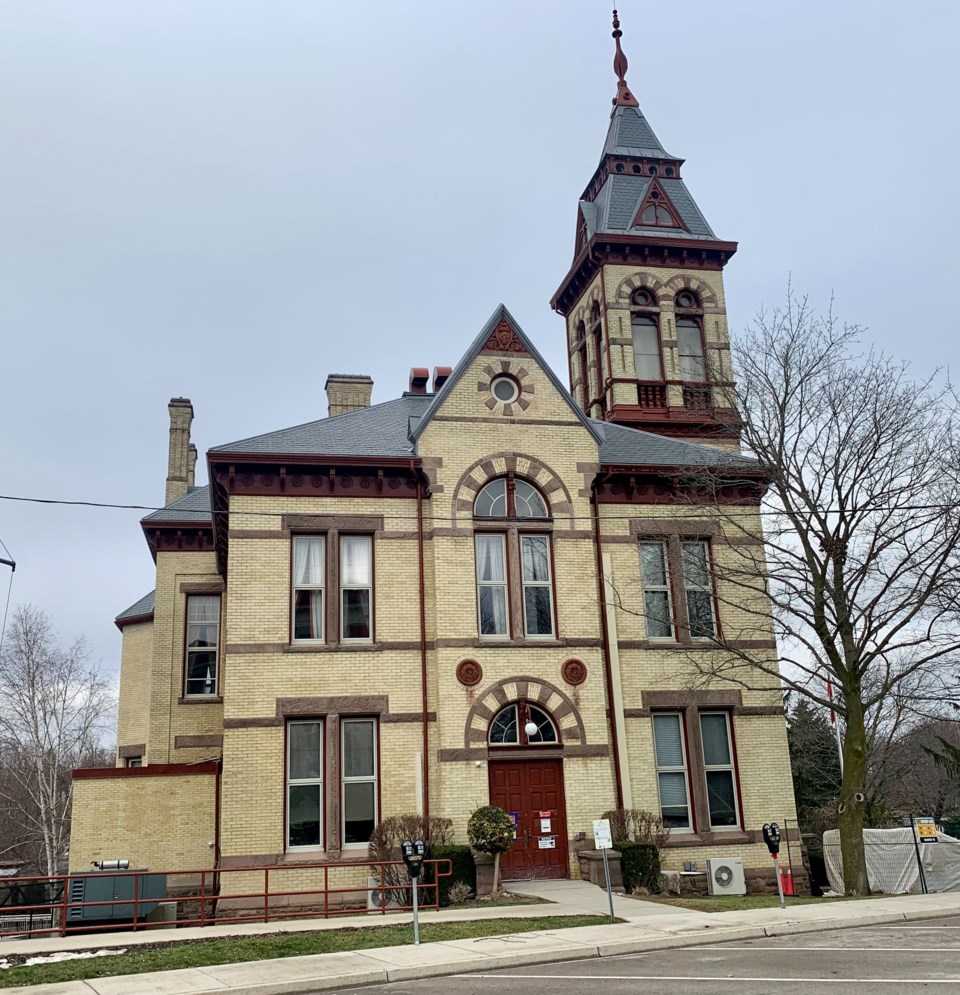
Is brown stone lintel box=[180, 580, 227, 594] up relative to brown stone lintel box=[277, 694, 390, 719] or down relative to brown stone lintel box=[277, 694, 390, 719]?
up

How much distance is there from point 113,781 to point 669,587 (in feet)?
41.9

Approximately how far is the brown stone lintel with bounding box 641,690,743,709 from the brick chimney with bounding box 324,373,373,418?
13496 millimetres

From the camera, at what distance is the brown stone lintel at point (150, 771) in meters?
22.2

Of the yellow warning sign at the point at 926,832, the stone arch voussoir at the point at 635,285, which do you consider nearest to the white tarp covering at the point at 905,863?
the yellow warning sign at the point at 926,832

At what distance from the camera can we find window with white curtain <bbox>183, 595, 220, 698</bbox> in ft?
92.7

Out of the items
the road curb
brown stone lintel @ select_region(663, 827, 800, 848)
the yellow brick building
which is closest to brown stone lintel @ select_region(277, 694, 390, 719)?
the yellow brick building

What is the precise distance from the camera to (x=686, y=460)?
81.0 ft

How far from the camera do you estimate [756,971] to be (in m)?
11.1

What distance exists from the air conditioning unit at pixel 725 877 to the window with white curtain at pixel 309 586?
914cm

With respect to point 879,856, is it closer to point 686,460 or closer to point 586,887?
point 586,887

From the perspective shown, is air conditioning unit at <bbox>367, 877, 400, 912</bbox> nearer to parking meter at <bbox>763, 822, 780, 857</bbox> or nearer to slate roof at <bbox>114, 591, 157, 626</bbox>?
parking meter at <bbox>763, 822, 780, 857</bbox>

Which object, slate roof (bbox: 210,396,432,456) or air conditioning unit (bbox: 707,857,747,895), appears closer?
air conditioning unit (bbox: 707,857,747,895)

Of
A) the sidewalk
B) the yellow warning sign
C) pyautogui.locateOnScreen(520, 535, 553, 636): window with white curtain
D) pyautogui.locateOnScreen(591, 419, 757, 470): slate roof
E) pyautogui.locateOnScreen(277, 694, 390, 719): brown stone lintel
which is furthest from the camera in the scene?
pyautogui.locateOnScreen(591, 419, 757, 470): slate roof

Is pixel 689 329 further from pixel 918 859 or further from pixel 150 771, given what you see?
pixel 150 771
